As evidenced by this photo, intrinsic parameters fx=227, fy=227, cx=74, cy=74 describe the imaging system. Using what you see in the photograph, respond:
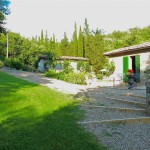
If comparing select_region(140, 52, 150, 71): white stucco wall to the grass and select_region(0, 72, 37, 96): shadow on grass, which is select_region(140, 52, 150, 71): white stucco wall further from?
the grass

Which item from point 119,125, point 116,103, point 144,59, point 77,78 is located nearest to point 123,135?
point 119,125

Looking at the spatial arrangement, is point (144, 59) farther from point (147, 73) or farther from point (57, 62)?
point (57, 62)

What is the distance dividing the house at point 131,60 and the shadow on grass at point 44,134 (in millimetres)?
11239

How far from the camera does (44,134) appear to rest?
17.1 feet

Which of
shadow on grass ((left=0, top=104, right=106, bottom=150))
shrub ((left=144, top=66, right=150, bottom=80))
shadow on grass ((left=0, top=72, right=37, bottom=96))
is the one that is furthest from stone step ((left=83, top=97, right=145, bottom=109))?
shrub ((left=144, top=66, right=150, bottom=80))

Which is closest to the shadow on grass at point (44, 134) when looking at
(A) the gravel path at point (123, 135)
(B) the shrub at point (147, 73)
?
(A) the gravel path at point (123, 135)

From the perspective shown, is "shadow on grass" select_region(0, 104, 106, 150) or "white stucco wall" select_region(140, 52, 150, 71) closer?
"shadow on grass" select_region(0, 104, 106, 150)

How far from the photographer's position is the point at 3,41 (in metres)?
46.5

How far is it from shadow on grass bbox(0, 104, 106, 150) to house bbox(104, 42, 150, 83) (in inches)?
442

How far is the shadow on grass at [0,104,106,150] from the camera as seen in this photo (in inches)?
181

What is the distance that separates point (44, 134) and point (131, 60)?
586 inches

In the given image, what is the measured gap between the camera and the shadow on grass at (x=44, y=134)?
461 centimetres

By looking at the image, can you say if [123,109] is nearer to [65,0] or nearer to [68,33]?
[65,0]

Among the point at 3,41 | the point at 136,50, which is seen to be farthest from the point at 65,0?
the point at 3,41
